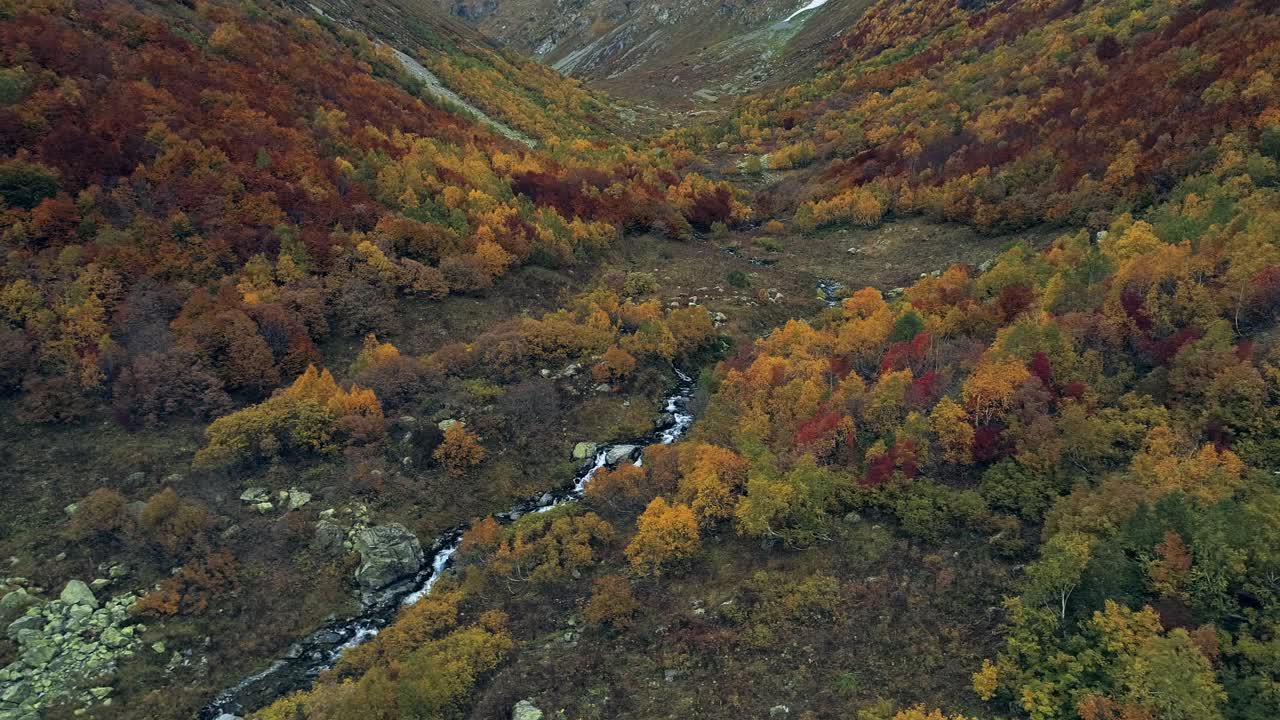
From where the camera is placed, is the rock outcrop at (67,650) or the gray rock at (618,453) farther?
the gray rock at (618,453)

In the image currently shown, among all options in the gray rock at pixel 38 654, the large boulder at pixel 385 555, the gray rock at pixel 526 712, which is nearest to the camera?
the gray rock at pixel 526 712

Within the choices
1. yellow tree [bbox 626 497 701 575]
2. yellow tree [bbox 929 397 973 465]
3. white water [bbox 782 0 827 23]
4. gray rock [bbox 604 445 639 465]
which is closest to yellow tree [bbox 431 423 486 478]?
gray rock [bbox 604 445 639 465]

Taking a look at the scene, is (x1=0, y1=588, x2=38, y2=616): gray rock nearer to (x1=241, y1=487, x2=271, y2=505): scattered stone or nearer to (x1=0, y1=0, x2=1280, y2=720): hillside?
(x1=0, y1=0, x2=1280, y2=720): hillside

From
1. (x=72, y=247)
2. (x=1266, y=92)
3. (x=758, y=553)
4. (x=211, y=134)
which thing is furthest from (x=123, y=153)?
(x=1266, y=92)

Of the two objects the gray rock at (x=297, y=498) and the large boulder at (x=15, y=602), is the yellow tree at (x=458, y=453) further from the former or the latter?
the large boulder at (x=15, y=602)

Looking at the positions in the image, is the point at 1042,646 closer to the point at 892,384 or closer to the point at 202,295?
the point at 892,384

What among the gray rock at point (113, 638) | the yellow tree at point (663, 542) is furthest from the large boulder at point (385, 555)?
the yellow tree at point (663, 542)

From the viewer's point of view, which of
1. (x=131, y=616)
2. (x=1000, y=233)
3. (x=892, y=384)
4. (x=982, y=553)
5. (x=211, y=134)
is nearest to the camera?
(x=982, y=553)
